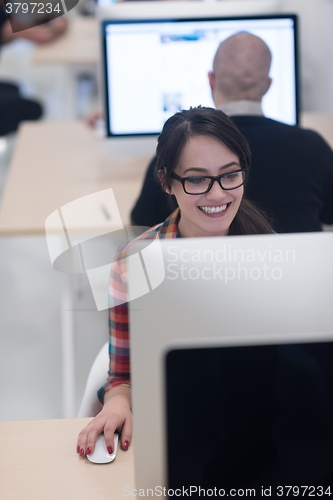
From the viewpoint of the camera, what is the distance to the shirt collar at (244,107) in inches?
47.6

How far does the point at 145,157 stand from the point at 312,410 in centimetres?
144

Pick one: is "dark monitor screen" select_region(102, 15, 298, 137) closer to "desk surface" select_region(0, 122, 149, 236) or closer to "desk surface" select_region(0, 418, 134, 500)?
"desk surface" select_region(0, 122, 149, 236)

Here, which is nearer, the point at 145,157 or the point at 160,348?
the point at 160,348

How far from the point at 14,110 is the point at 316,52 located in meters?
1.53

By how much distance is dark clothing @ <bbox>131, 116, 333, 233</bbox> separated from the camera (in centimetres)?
117

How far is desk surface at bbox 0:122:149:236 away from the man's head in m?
0.47

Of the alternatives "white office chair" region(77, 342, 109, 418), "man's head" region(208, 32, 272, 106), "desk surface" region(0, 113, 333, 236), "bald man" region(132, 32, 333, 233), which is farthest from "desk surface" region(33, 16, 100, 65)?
"white office chair" region(77, 342, 109, 418)

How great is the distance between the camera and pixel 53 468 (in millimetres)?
815

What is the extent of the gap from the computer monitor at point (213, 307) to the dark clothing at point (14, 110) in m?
2.48

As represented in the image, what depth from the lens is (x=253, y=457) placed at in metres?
0.61

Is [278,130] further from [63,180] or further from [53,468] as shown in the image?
[53,468]

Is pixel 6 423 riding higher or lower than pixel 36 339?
higher

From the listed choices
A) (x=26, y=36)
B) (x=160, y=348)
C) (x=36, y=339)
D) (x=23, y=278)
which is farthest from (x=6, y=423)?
(x=26, y=36)

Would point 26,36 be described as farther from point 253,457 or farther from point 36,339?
point 253,457
